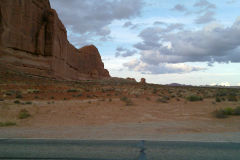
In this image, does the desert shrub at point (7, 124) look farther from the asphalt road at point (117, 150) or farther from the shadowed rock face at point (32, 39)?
the shadowed rock face at point (32, 39)

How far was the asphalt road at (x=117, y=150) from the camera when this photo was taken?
547cm

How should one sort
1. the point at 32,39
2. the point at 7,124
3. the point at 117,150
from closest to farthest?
the point at 117,150
the point at 7,124
the point at 32,39

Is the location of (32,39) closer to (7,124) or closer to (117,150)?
(7,124)

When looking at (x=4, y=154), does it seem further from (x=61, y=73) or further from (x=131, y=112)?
(x=61, y=73)

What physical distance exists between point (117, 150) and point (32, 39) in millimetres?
45660

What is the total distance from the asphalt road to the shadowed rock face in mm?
35449

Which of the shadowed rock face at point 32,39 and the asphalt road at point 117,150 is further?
the shadowed rock face at point 32,39

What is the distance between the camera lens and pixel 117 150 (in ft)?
19.9

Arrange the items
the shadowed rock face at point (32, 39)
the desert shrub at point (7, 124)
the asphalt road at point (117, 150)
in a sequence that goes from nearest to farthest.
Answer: the asphalt road at point (117, 150), the desert shrub at point (7, 124), the shadowed rock face at point (32, 39)

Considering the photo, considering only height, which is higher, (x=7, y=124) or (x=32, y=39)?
(x=32, y=39)

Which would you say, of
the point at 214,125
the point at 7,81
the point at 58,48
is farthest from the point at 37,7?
the point at 214,125

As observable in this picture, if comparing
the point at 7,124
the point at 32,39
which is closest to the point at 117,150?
the point at 7,124

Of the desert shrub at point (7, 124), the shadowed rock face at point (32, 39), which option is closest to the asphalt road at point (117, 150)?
the desert shrub at point (7, 124)

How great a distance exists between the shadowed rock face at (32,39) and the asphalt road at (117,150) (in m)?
35.4
